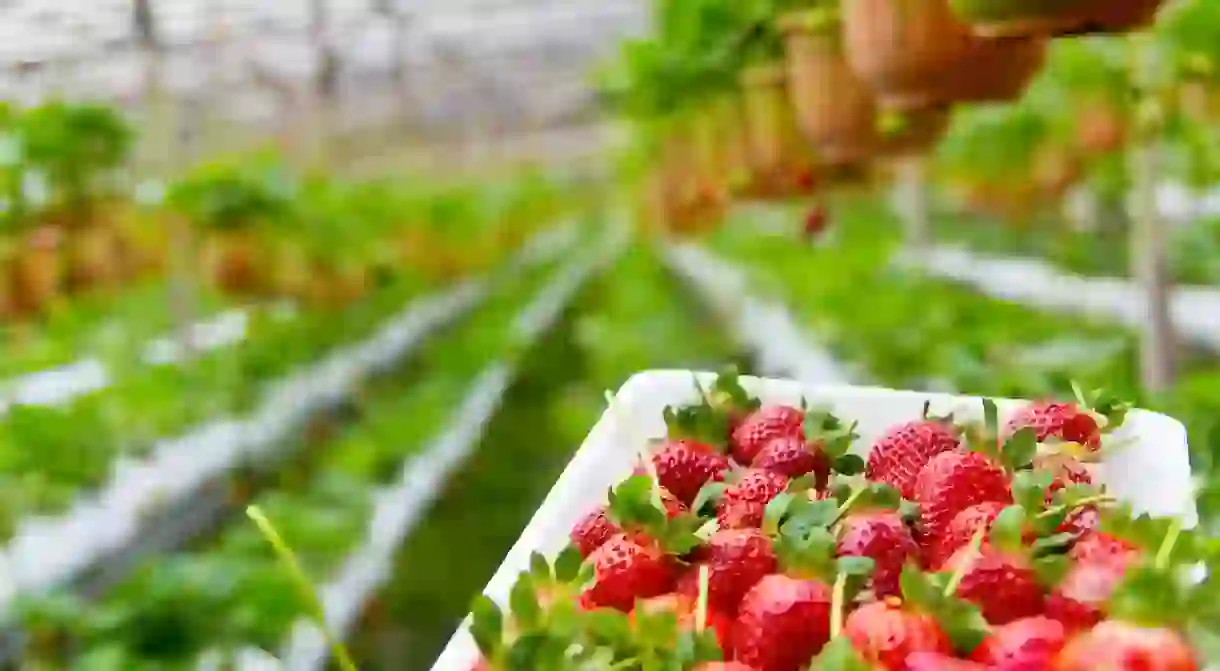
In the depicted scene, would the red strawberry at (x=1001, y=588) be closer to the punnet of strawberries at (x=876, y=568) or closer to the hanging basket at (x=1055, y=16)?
the punnet of strawberries at (x=876, y=568)

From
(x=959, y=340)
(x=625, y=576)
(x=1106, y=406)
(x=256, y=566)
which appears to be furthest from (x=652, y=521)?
(x=959, y=340)

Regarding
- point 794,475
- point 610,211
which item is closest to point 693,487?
point 794,475

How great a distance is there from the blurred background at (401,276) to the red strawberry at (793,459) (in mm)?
360

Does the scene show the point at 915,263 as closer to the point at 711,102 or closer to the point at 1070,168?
the point at 1070,168

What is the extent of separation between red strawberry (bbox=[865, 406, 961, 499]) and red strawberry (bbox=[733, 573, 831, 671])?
0.22 metres

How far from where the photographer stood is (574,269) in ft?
50.9

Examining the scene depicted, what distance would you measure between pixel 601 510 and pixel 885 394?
1.01ft

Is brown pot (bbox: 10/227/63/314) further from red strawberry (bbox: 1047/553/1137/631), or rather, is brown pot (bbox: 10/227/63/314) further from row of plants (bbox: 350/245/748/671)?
red strawberry (bbox: 1047/553/1137/631)

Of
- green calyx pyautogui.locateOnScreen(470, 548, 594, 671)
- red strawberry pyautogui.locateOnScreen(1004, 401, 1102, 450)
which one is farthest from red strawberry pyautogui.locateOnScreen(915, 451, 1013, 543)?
green calyx pyautogui.locateOnScreen(470, 548, 594, 671)

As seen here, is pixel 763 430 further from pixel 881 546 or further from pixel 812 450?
pixel 881 546

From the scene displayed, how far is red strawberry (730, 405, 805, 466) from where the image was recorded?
3.13 ft

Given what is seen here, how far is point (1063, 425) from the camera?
0.93m

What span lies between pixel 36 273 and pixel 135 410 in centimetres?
79

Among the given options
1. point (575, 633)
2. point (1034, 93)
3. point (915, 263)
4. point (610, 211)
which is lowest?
point (610, 211)
